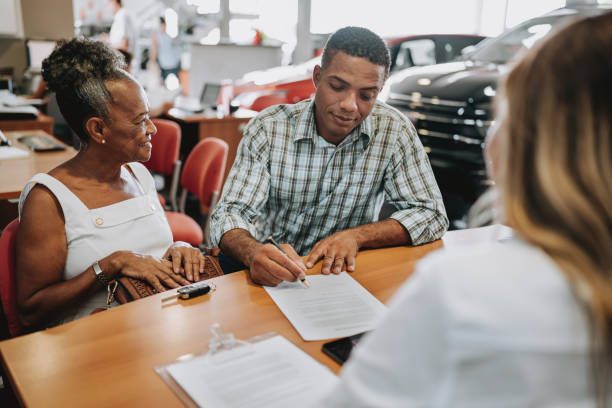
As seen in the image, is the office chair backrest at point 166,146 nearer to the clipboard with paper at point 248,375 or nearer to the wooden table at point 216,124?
the wooden table at point 216,124

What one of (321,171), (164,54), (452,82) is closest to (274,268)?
(321,171)

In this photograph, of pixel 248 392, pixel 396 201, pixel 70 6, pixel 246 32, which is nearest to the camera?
pixel 248 392

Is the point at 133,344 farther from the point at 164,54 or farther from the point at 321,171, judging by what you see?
the point at 164,54

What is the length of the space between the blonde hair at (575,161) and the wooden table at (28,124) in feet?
12.1

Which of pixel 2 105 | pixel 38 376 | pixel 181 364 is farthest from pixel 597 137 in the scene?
pixel 2 105

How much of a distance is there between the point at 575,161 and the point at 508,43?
410 centimetres

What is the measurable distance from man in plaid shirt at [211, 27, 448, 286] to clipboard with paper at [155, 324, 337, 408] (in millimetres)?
600

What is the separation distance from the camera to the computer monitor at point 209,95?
4.66 meters

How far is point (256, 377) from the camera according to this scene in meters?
0.89

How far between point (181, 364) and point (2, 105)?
3.57m

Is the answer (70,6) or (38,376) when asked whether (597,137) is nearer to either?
(38,376)

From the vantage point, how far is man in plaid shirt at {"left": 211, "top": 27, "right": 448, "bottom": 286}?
1.65 metres

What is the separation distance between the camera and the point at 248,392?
0.84 metres

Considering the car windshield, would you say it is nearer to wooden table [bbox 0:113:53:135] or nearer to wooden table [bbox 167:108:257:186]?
wooden table [bbox 167:108:257:186]
